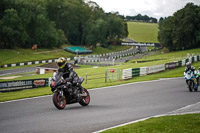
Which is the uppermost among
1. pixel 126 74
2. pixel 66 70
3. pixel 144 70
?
pixel 66 70

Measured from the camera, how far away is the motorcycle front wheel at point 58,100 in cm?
1179

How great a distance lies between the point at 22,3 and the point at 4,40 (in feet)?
43.3

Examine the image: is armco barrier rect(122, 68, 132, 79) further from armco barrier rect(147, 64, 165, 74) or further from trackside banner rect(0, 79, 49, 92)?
trackside banner rect(0, 79, 49, 92)

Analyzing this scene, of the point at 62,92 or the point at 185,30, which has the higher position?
the point at 185,30

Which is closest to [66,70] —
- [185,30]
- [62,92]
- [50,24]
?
[62,92]

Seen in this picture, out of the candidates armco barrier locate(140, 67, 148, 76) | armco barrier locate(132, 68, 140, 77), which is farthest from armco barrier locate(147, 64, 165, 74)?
armco barrier locate(132, 68, 140, 77)

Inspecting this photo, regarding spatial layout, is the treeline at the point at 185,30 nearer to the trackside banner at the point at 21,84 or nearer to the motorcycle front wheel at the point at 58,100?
the trackside banner at the point at 21,84

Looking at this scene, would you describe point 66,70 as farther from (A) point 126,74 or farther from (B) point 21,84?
(A) point 126,74

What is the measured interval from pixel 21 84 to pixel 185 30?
260 ft

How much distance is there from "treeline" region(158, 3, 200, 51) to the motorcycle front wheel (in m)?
90.3

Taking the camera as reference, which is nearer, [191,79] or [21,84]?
[191,79]

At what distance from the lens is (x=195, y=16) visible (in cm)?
9919

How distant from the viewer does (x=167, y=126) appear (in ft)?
27.8

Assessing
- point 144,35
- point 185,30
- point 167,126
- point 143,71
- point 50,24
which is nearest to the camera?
point 167,126
